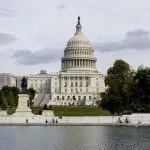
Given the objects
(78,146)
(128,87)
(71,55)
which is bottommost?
(78,146)

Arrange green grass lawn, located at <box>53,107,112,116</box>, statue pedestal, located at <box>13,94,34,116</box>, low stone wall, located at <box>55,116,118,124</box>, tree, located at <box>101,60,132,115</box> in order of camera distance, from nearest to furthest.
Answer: low stone wall, located at <box>55,116,118,124</box> < statue pedestal, located at <box>13,94,34,116</box> < tree, located at <box>101,60,132,115</box> < green grass lawn, located at <box>53,107,112,116</box>

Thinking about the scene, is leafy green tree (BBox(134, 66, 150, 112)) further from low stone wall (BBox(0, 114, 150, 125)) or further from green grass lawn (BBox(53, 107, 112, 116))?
green grass lawn (BBox(53, 107, 112, 116))

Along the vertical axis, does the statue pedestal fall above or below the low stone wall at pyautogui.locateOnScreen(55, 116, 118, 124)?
above

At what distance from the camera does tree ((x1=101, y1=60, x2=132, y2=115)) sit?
85125mm

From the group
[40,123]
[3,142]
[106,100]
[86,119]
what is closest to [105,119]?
[86,119]

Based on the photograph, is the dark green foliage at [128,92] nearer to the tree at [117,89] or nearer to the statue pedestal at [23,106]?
the tree at [117,89]

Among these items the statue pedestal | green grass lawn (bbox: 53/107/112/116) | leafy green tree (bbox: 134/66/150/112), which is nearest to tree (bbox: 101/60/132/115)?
leafy green tree (bbox: 134/66/150/112)

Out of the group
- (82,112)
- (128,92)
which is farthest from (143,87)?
(82,112)

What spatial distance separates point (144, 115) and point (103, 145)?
32.5 metres

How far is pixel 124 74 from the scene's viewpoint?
97125 millimetres

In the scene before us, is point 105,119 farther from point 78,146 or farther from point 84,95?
point 84,95

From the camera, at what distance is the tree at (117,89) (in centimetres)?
8512

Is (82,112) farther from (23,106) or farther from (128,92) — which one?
(23,106)

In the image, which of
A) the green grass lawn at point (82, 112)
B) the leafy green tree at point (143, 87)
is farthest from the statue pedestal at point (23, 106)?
the green grass lawn at point (82, 112)
